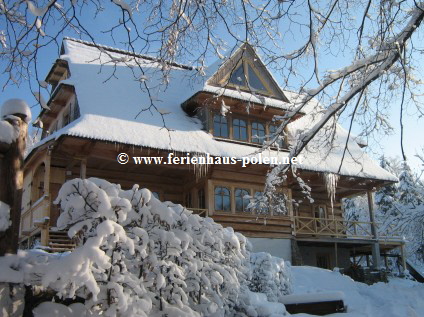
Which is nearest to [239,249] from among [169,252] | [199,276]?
[199,276]

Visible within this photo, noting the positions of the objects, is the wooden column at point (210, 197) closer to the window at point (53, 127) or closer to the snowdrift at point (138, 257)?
the window at point (53, 127)

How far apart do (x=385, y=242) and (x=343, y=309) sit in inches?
439

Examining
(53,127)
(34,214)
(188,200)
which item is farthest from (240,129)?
(34,214)

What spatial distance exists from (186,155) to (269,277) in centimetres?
676

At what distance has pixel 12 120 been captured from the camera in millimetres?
5227

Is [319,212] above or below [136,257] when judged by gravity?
above

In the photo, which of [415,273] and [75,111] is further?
[415,273]

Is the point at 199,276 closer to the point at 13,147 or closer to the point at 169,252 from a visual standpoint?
the point at 169,252

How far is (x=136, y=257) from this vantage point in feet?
17.9

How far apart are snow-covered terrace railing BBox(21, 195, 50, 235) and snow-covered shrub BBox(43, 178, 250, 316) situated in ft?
28.8

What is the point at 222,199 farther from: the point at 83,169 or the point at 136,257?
the point at 136,257

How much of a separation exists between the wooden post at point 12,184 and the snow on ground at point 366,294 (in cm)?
558

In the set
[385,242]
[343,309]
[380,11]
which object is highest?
[380,11]

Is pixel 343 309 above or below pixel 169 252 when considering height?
below
